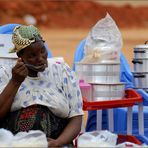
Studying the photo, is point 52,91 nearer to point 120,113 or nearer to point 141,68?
point 120,113

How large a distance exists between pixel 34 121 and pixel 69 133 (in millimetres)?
254

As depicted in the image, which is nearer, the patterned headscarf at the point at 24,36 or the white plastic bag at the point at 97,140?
the white plastic bag at the point at 97,140

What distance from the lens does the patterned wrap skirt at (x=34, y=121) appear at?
16.9 ft

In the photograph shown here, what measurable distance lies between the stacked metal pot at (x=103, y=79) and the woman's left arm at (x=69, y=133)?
2.68 ft

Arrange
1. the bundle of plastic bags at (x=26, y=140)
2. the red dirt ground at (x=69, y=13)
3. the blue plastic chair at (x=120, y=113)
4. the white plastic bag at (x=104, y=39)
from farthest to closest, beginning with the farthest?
the red dirt ground at (x=69, y=13) < the blue plastic chair at (x=120, y=113) < the white plastic bag at (x=104, y=39) < the bundle of plastic bags at (x=26, y=140)

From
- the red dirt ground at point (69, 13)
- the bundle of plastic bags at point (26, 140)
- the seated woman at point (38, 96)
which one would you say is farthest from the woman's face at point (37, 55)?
the red dirt ground at point (69, 13)

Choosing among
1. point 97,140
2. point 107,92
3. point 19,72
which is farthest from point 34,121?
point 107,92

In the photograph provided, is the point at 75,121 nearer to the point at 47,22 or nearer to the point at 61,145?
the point at 61,145

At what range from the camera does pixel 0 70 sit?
5348 millimetres

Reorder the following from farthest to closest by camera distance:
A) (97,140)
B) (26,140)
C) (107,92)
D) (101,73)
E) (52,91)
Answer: (101,73), (107,92), (52,91), (97,140), (26,140)

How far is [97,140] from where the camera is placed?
4863 millimetres

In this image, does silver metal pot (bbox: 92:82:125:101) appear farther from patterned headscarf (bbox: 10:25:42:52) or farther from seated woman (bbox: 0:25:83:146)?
patterned headscarf (bbox: 10:25:42:52)

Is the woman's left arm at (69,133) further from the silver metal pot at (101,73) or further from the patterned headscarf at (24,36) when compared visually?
the silver metal pot at (101,73)

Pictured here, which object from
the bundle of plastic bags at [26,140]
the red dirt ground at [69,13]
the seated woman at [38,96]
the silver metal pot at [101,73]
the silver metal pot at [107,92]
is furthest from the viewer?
the red dirt ground at [69,13]
